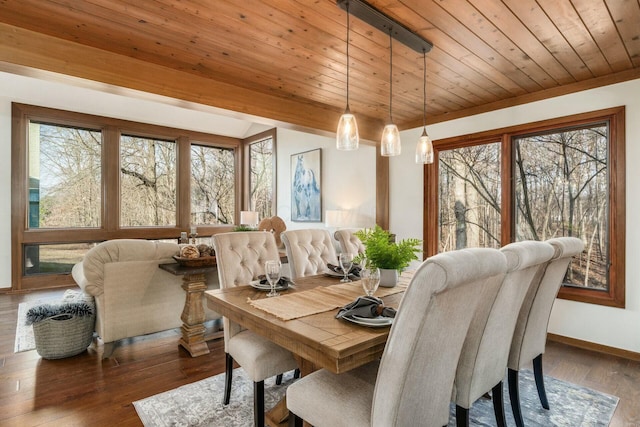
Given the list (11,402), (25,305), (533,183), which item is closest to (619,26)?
(533,183)

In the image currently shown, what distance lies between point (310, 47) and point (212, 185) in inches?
208

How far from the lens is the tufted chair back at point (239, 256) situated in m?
2.27

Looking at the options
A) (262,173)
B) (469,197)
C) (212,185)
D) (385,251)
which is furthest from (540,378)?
(212,185)

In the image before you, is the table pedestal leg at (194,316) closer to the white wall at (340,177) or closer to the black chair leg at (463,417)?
the black chair leg at (463,417)

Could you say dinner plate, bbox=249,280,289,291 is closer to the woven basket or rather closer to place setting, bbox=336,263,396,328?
place setting, bbox=336,263,396,328

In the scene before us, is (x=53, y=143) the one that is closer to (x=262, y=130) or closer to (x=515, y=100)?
(x=262, y=130)

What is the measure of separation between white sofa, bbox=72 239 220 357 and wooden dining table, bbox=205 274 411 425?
1342 millimetres

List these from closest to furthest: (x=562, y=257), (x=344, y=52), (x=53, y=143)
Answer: (x=562, y=257)
(x=344, y=52)
(x=53, y=143)

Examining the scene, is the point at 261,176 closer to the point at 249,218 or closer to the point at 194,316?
the point at 249,218

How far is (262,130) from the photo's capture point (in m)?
7.08

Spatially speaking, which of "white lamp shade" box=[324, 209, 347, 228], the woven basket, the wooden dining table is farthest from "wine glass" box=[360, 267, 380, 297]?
"white lamp shade" box=[324, 209, 347, 228]

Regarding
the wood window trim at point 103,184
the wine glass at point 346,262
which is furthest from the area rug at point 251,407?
the wood window trim at point 103,184

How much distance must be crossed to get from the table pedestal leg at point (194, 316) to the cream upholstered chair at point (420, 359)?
6.15ft

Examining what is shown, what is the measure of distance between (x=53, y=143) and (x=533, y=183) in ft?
22.1
